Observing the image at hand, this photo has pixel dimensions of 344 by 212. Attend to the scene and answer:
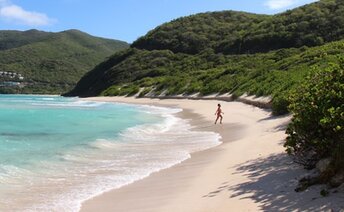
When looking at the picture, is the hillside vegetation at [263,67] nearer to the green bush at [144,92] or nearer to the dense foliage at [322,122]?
the dense foliage at [322,122]

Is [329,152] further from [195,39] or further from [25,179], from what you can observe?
[195,39]

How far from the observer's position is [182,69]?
94.0 meters

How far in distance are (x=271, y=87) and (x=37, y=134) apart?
59.6 ft

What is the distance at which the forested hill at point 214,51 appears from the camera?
63.7 meters

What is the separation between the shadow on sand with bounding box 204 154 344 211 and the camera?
752cm

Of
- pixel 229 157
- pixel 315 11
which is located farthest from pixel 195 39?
pixel 229 157

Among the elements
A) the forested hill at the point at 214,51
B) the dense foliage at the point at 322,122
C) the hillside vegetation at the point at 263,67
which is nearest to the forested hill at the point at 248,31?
the forested hill at the point at 214,51

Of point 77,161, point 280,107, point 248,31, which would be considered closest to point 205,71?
point 248,31

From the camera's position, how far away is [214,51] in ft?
328

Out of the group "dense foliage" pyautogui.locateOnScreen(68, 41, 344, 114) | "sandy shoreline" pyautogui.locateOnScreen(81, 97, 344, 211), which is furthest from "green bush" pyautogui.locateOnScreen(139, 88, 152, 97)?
"sandy shoreline" pyautogui.locateOnScreen(81, 97, 344, 211)

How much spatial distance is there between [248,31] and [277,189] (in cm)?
9406

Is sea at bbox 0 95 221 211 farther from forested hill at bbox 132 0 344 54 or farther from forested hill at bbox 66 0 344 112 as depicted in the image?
forested hill at bbox 132 0 344 54

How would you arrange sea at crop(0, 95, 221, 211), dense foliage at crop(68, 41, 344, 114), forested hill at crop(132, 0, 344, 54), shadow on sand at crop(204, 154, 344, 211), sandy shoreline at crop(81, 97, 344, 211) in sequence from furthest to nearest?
forested hill at crop(132, 0, 344, 54), dense foliage at crop(68, 41, 344, 114), sea at crop(0, 95, 221, 211), sandy shoreline at crop(81, 97, 344, 211), shadow on sand at crop(204, 154, 344, 211)

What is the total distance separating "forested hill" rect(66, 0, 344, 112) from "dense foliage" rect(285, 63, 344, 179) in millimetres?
30378
